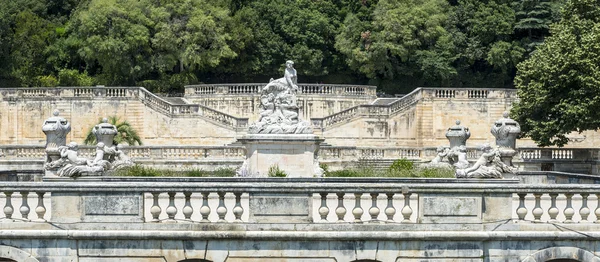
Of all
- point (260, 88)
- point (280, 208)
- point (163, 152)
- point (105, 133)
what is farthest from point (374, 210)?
point (260, 88)

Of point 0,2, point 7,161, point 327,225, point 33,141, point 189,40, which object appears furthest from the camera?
point 0,2

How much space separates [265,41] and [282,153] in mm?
33614

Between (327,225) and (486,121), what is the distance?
1498 inches

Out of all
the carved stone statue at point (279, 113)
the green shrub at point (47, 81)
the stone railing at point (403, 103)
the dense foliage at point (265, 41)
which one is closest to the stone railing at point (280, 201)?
the carved stone statue at point (279, 113)

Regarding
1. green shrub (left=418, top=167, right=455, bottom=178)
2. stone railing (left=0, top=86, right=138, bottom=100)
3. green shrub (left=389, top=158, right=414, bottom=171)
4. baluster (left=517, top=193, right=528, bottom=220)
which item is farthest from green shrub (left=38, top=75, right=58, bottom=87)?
baluster (left=517, top=193, right=528, bottom=220)

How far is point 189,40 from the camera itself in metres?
55.8

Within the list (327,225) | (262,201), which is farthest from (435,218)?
(262,201)

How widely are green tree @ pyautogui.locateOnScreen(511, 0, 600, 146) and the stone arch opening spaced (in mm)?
28293

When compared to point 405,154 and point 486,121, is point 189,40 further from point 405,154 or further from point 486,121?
point 405,154

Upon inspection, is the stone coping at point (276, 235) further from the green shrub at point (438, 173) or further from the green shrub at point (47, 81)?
the green shrub at point (47, 81)

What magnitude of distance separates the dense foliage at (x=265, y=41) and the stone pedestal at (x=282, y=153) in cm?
2809

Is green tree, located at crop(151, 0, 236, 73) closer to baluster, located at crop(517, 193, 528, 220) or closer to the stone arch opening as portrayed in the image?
the stone arch opening

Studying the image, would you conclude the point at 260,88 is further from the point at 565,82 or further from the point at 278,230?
the point at 278,230

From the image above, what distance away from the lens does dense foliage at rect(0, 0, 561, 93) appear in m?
55.9
